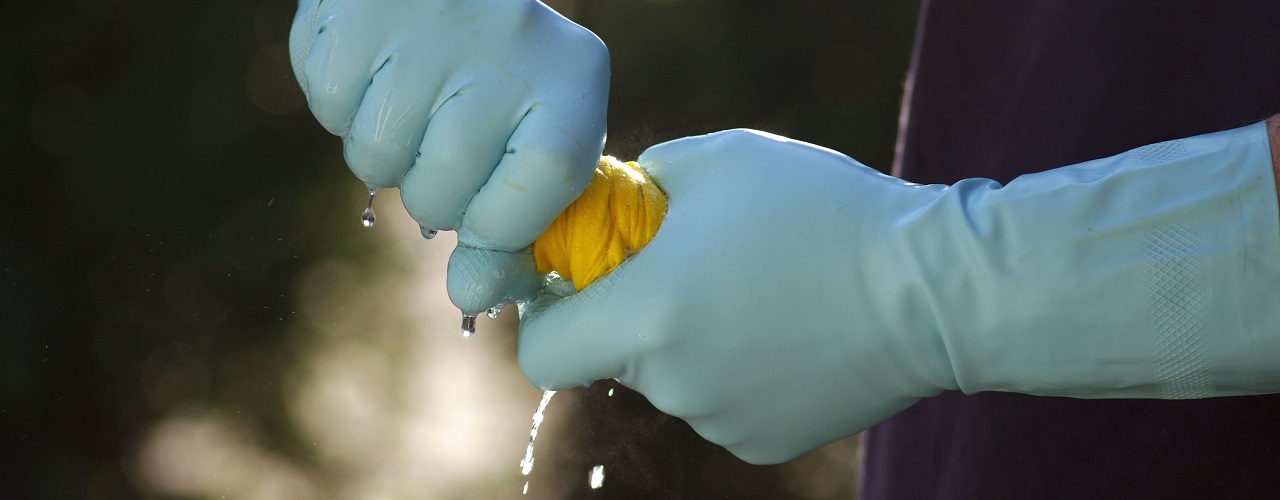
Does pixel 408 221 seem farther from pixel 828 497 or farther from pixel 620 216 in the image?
pixel 620 216

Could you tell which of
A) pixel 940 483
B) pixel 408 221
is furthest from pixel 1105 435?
pixel 408 221

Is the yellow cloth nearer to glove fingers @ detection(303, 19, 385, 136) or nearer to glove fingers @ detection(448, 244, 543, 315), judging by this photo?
glove fingers @ detection(448, 244, 543, 315)

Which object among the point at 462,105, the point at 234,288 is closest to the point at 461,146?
the point at 462,105

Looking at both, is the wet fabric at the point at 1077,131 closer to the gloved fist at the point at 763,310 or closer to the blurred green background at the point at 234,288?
the gloved fist at the point at 763,310

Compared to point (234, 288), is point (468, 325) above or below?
above

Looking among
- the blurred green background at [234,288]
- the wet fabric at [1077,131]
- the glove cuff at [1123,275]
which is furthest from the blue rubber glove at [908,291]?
the blurred green background at [234,288]

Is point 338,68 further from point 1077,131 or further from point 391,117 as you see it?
point 1077,131
